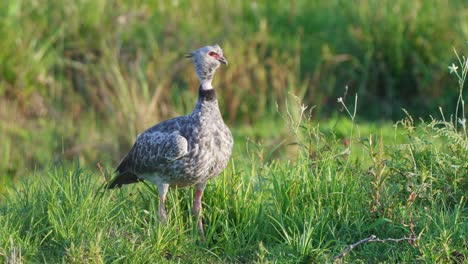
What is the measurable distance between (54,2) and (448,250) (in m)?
6.55

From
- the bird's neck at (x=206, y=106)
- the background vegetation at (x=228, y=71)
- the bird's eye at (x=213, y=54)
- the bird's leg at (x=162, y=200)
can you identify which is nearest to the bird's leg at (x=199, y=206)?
the bird's leg at (x=162, y=200)

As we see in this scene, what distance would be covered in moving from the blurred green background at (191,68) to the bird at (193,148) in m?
3.56

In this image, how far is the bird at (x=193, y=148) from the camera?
19.7 ft

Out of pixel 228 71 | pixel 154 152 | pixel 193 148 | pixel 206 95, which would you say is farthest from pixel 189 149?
pixel 228 71

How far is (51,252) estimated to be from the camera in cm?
580

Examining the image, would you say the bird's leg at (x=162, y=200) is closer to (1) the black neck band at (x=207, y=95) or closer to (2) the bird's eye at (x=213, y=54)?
(1) the black neck band at (x=207, y=95)

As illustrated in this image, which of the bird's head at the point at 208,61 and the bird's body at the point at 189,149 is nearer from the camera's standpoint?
the bird's body at the point at 189,149

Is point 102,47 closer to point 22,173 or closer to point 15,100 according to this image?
point 15,100

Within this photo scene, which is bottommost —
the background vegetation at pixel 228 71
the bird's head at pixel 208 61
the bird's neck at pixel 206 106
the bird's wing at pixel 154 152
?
the background vegetation at pixel 228 71

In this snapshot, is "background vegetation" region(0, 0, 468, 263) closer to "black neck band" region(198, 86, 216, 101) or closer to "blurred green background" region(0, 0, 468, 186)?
"blurred green background" region(0, 0, 468, 186)

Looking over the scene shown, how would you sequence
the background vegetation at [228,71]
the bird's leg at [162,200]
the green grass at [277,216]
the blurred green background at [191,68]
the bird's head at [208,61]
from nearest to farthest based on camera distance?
the green grass at [277,216], the bird's leg at [162,200], the bird's head at [208,61], the background vegetation at [228,71], the blurred green background at [191,68]

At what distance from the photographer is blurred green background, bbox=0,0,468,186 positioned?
10.1 meters

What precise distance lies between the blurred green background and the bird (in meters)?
3.56

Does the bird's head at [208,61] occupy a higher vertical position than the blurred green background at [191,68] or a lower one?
higher
